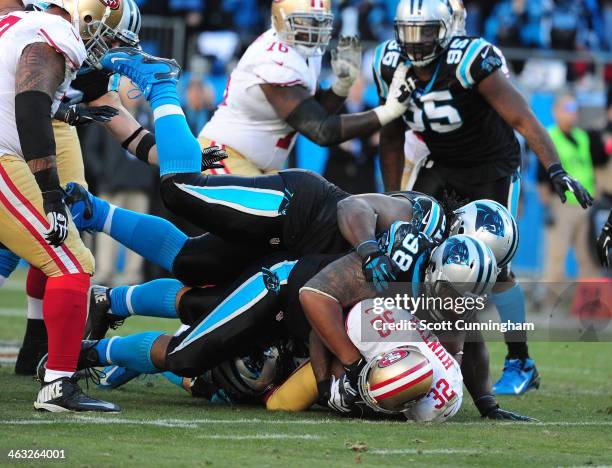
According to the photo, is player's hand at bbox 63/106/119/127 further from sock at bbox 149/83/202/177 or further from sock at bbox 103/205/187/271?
sock at bbox 103/205/187/271

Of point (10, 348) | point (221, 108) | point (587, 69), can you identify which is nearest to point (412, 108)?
point (221, 108)

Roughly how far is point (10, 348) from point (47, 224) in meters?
2.81

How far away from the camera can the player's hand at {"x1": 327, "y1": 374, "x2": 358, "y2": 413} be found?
17.0ft

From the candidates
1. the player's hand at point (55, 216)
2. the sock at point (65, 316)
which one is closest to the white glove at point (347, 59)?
the sock at point (65, 316)

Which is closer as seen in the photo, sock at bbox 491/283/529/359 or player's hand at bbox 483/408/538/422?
player's hand at bbox 483/408/538/422

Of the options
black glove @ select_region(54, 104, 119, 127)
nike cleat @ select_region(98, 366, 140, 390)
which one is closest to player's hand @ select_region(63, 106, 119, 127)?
black glove @ select_region(54, 104, 119, 127)

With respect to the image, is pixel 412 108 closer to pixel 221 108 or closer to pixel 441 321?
pixel 221 108

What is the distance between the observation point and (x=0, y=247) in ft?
20.0

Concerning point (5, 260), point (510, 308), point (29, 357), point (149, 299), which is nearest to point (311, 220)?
point (149, 299)

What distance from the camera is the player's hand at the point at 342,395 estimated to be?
5.18 m

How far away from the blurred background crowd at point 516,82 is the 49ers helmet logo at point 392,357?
584cm

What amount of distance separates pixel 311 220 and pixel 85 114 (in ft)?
3.61

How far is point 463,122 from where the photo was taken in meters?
6.75

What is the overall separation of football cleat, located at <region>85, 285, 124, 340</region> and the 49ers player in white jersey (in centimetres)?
127
